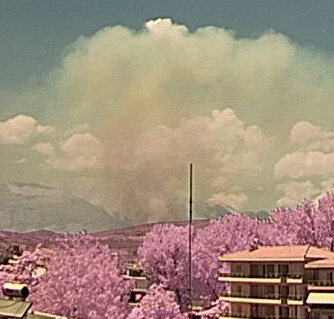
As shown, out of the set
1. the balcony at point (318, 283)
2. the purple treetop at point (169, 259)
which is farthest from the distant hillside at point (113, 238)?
the balcony at point (318, 283)

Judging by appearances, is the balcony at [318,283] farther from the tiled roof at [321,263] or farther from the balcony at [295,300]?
the balcony at [295,300]

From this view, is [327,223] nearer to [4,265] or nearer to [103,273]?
[103,273]

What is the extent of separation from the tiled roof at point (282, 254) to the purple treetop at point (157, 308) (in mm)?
2143

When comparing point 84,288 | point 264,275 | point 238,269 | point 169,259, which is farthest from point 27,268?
point 264,275

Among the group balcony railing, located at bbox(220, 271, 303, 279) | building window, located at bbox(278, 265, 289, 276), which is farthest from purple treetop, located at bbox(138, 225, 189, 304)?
building window, located at bbox(278, 265, 289, 276)

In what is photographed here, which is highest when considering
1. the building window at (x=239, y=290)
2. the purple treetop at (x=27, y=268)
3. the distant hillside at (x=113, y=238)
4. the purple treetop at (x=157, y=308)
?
the distant hillside at (x=113, y=238)

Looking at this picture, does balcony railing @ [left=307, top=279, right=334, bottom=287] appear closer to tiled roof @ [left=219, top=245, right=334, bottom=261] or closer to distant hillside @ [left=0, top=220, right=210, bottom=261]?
tiled roof @ [left=219, top=245, right=334, bottom=261]

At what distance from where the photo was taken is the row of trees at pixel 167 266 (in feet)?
66.5

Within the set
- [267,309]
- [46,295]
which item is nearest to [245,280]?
[267,309]

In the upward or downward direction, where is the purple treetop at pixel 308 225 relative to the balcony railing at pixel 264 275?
upward

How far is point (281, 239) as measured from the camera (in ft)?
71.2

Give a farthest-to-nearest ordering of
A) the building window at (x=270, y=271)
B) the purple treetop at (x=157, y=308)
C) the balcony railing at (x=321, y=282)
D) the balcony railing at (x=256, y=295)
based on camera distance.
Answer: the purple treetop at (x=157, y=308) < the building window at (x=270, y=271) < the balcony railing at (x=256, y=295) < the balcony railing at (x=321, y=282)

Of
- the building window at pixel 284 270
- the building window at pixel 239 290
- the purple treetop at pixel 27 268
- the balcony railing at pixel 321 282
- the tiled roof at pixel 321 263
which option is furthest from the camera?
the purple treetop at pixel 27 268

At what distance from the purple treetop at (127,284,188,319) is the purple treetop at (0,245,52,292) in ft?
17.2
